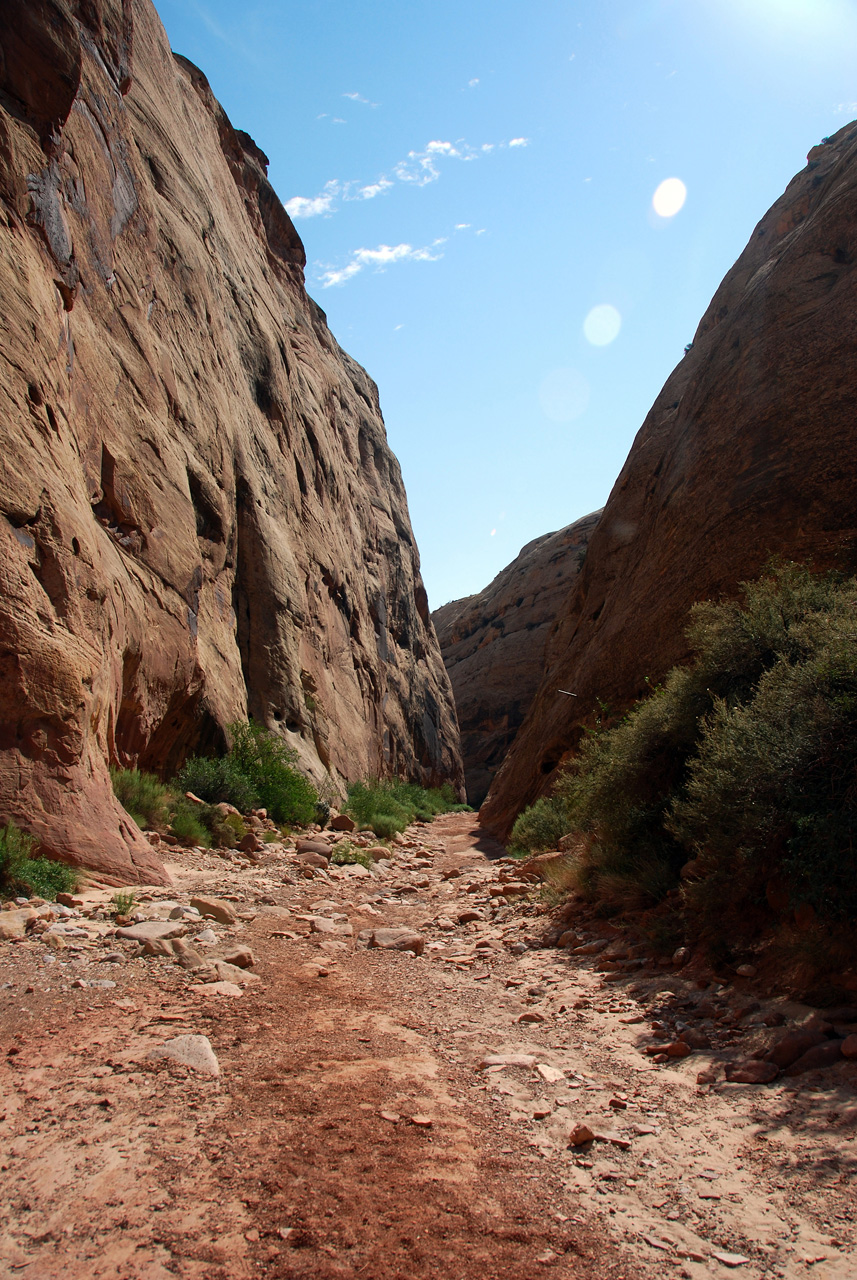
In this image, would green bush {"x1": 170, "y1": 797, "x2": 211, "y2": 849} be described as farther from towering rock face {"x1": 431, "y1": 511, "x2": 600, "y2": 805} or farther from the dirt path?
towering rock face {"x1": 431, "y1": 511, "x2": 600, "y2": 805}

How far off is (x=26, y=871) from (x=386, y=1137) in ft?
12.0

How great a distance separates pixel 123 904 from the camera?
5.04m

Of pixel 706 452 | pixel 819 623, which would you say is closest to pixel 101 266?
pixel 819 623

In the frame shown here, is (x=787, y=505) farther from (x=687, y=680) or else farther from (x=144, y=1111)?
(x=144, y=1111)

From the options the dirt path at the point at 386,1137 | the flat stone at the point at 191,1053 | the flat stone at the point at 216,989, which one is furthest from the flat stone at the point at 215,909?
the flat stone at the point at 191,1053

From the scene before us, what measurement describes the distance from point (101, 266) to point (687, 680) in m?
10.1

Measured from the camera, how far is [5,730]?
5660 mm

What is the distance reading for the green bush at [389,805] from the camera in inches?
597

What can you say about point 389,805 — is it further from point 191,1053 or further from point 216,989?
point 191,1053

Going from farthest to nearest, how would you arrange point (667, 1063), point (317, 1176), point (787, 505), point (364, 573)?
point (364, 573) → point (787, 505) → point (667, 1063) → point (317, 1176)

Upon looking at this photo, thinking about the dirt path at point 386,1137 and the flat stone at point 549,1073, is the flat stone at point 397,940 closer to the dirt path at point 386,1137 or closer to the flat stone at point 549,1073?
the dirt path at point 386,1137

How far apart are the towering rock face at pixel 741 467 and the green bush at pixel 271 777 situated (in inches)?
229

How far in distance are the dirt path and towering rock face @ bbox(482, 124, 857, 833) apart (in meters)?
8.85

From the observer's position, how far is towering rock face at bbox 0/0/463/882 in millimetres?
6316
